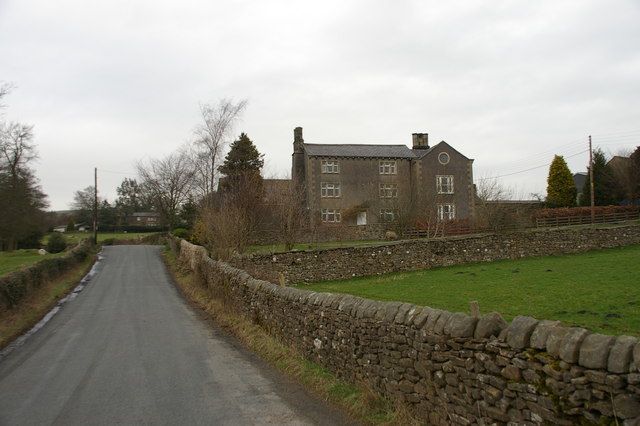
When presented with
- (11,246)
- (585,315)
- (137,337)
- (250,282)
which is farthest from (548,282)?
(11,246)

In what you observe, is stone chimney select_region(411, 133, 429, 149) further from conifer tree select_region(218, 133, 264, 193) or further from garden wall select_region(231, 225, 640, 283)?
garden wall select_region(231, 225, 640, 283)

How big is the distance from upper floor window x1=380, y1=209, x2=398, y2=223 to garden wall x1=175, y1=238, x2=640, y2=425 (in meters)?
30.1

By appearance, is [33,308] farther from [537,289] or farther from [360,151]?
[360,151]

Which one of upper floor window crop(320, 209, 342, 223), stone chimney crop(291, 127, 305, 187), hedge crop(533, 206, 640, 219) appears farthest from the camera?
stone chimney crop(291, 127, 305, 187)

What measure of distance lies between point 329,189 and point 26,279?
35.9m

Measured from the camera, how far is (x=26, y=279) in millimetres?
21375

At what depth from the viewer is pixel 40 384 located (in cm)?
977

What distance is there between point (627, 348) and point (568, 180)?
60.2m

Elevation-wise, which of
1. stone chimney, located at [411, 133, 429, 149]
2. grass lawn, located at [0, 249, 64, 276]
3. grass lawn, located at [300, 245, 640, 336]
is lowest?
grass lawn, located at [300, 245, 640, 336]

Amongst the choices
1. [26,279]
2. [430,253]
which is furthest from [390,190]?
[26,279]

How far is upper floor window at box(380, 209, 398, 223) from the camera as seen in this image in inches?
1567

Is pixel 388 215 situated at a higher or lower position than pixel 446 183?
lower

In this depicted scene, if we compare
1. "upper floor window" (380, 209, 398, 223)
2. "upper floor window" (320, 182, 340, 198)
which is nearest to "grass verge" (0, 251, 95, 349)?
"upper floor window" (380, 209, 398, 223)

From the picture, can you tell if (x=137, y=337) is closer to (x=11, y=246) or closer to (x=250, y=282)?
(x=250, y=282)
